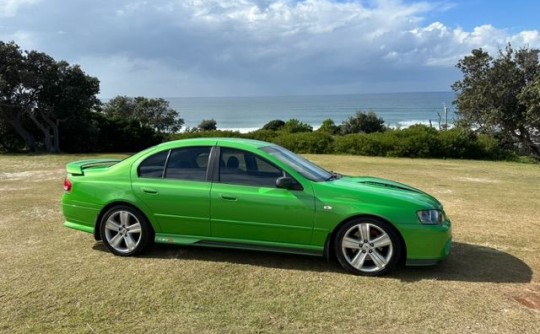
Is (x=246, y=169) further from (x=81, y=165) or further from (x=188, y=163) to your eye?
(x=81, y=165)

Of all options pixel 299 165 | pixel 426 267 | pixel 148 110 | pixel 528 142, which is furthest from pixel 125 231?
pixel 148 110

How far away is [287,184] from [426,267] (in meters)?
1.80

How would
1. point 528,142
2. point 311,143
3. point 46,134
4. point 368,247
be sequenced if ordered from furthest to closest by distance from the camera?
point 528,142
point 311,143
point 46,134
point 368,247

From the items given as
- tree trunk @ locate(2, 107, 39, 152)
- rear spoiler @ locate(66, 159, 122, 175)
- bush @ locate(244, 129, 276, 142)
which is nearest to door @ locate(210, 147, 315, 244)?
rear spoiler @ locate(66, 159, 122, 175)

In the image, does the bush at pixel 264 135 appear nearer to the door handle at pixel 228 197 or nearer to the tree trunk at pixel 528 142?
the tree trunk at pixel 528 142

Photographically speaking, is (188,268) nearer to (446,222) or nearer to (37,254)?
(37,254)

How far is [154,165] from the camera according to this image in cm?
577

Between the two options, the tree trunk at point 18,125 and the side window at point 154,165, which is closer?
the side window at point 154,165

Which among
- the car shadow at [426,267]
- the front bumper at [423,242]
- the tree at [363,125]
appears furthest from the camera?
the tree at [363,125]

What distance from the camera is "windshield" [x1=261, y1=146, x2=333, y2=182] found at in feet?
18.0

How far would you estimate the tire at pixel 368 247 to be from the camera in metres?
5.00

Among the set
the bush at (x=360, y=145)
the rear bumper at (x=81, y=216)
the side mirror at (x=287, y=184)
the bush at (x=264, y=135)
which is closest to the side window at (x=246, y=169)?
the side mirror at (x=287, y=184)

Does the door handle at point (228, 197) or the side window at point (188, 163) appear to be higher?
the side window at point (188, 163)

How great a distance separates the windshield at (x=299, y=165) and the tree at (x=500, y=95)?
71.5 ft
